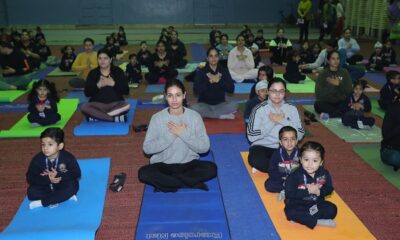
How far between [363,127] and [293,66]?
3296 mm

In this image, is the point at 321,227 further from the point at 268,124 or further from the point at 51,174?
the point at 51,174

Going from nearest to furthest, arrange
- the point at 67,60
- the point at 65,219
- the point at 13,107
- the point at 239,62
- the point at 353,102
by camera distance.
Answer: the point at 65,219
the point at 353,102
the point at 13,107
the point at 239,62
the point at 67,60

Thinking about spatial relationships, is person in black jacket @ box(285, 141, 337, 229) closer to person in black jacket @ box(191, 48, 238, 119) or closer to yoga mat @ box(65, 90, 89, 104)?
person in black jacket @ box(191, 48, 238, 119)

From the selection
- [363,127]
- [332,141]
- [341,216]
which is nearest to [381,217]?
[341,216]

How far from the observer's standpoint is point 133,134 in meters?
5.68

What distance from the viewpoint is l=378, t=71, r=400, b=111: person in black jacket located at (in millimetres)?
6379

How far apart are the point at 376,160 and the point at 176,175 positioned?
2.35m

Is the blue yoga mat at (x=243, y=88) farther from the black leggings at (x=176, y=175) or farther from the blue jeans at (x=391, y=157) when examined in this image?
the black leggings at (x=176, y=175)

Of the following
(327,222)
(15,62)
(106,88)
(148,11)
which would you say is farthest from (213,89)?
(148,11)

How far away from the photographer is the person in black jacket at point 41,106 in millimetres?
5859

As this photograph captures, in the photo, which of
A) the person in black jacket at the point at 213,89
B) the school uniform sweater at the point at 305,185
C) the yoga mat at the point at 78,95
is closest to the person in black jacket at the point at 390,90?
the person in black jacket at the point at 213,89

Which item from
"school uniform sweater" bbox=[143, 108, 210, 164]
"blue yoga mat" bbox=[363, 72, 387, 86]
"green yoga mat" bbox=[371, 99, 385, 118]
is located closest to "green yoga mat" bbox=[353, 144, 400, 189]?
"green yoga mat" bbox=[371, 99, 385, 118]

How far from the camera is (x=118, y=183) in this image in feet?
13.5

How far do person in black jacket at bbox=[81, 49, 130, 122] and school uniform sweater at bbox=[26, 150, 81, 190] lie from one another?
235cm
